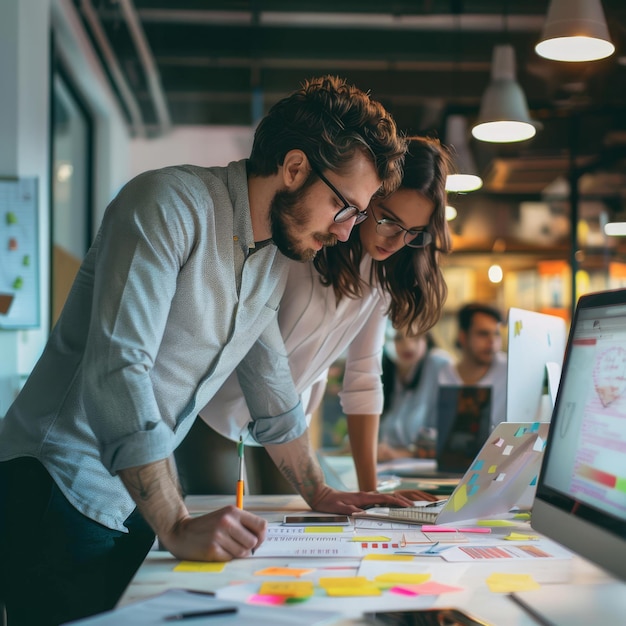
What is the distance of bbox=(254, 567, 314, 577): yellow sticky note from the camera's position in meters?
1.27

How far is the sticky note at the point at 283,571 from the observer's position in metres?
1.27

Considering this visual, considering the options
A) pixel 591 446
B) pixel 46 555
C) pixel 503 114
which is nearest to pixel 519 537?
pixel 591 446

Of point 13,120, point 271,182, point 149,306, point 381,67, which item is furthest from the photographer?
point 381,67

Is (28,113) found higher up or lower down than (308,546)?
higher up

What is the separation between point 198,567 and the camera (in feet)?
4.29

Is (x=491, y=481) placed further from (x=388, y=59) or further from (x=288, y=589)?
(x=388, y=59)

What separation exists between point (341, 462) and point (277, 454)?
7.21ft

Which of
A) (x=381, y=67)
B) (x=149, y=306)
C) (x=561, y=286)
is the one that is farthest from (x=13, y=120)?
(x=561, y=286)

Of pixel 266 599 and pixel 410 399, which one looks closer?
pixel 266 599

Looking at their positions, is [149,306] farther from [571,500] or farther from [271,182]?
[571,500]

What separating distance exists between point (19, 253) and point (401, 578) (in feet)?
11.1

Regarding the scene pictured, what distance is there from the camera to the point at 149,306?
4.60ft

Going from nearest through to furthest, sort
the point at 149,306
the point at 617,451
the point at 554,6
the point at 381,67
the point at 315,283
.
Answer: the point at 617,451 < the point at 149,306 < the point at 315,283 < the point at 554,6 < the point at 381,67

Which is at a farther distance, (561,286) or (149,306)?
(561,286)
